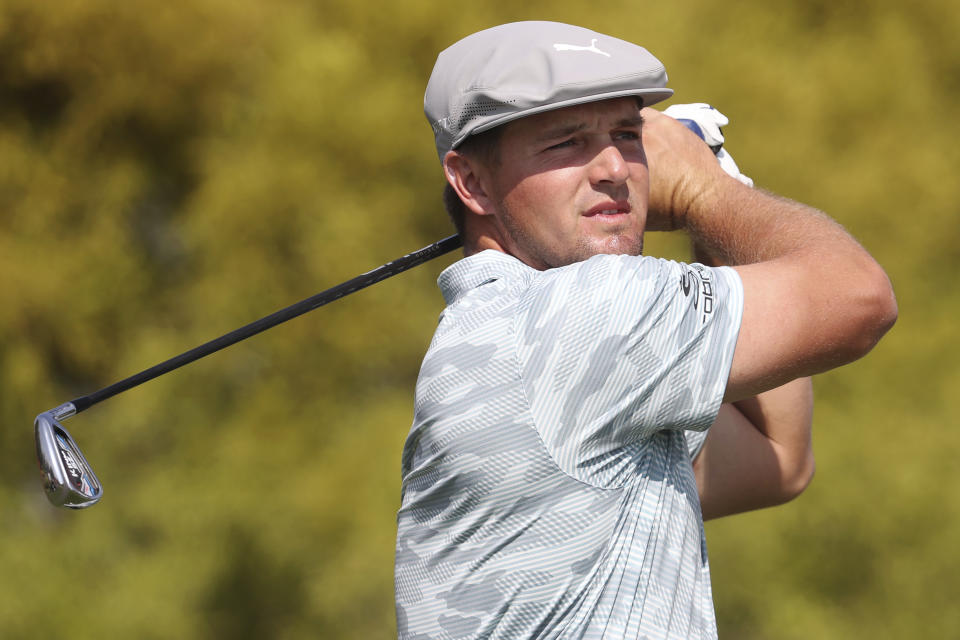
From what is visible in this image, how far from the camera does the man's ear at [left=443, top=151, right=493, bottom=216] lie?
1407 mm

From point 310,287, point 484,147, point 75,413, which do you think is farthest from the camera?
point 310,287

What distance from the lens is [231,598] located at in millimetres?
2652

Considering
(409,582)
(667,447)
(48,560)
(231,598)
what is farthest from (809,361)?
(48,560)

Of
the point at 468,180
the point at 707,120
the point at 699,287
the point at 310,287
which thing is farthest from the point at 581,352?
the point at 310,287

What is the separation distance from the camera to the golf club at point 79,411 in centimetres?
144

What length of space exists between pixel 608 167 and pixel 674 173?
16cm

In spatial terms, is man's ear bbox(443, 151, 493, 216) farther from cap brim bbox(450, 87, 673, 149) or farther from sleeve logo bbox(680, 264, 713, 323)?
sleeve logo bbox(680, 264, 713, 323)

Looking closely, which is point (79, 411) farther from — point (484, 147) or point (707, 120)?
point (707, 120)

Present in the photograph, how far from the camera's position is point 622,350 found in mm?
1145

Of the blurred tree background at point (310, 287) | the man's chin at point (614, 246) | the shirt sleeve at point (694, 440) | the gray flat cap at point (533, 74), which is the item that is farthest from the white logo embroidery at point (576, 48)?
the blurred tree background at point (310, 287)

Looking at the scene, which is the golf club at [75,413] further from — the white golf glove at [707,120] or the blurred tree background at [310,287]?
the blurred tree background at [310,287]

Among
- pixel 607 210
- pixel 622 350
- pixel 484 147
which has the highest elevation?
pixel 484 147

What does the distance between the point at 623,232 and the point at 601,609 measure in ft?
1.41

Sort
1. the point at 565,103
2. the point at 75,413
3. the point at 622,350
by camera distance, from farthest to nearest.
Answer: the point at 75,413, the point at 565,103, the point at 622,350
